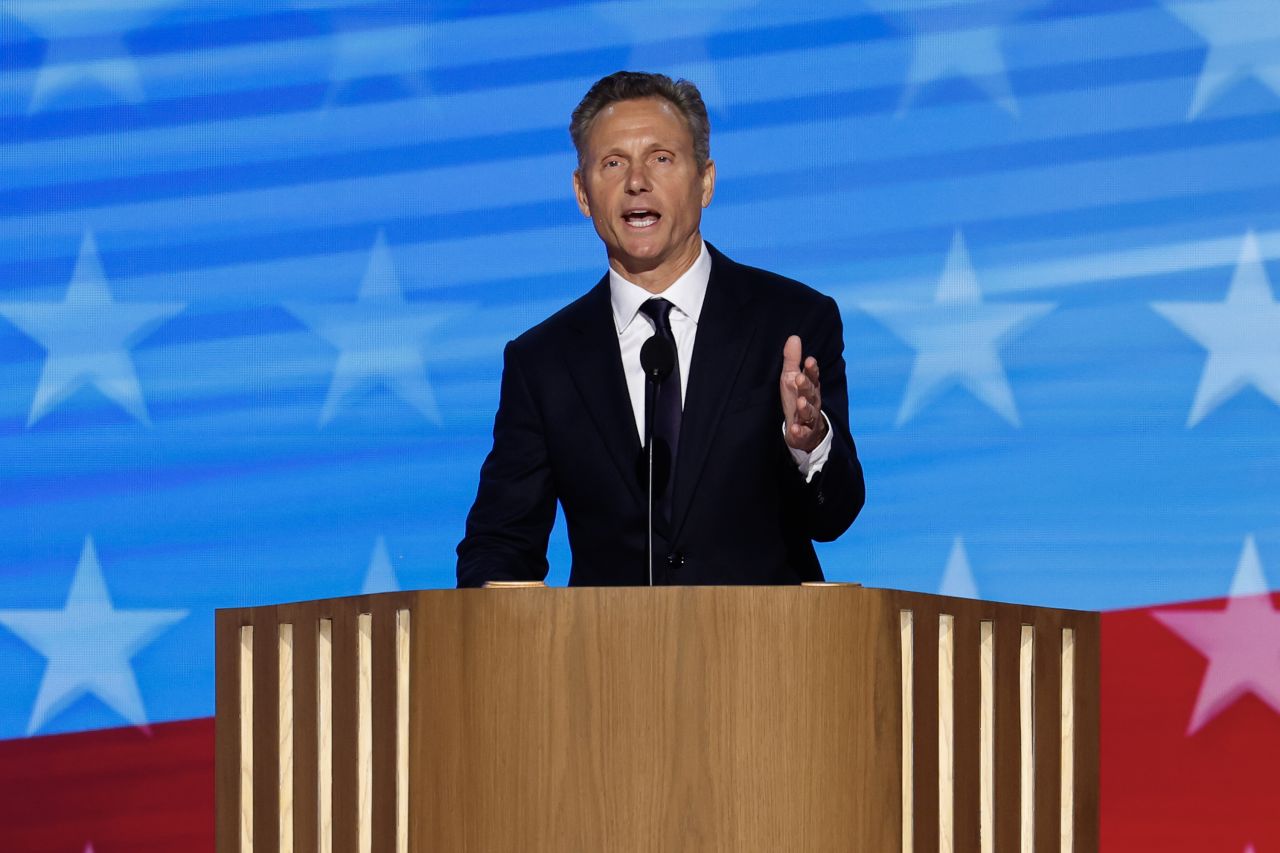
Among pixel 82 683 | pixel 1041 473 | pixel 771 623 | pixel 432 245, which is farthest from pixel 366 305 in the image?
pixel 771 623

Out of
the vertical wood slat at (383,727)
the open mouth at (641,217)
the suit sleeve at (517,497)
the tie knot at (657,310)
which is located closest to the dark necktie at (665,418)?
the tie knot at (657,310)

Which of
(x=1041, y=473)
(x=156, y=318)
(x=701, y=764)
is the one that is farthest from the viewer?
(x=156, y=318)

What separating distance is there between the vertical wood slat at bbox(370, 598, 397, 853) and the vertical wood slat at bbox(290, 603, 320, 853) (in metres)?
0.10

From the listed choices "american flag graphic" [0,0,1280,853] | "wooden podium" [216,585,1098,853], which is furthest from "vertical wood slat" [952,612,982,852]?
"american flag graphic" [0,0,1280,853]

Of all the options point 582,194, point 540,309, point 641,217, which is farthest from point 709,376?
point 540,309

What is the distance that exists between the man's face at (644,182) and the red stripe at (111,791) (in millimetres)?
1729

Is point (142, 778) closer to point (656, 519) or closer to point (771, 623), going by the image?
point (656, 519)

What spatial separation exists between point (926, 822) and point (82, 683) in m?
2.36

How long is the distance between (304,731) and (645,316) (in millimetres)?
792

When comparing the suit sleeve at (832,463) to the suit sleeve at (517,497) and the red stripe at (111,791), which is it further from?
the red stripe at (111,791)

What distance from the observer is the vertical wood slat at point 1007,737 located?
1850 mm

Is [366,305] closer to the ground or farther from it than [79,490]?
farther from it

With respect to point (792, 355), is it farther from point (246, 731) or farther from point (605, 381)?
point (246, 731)

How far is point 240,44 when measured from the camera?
3.65m
